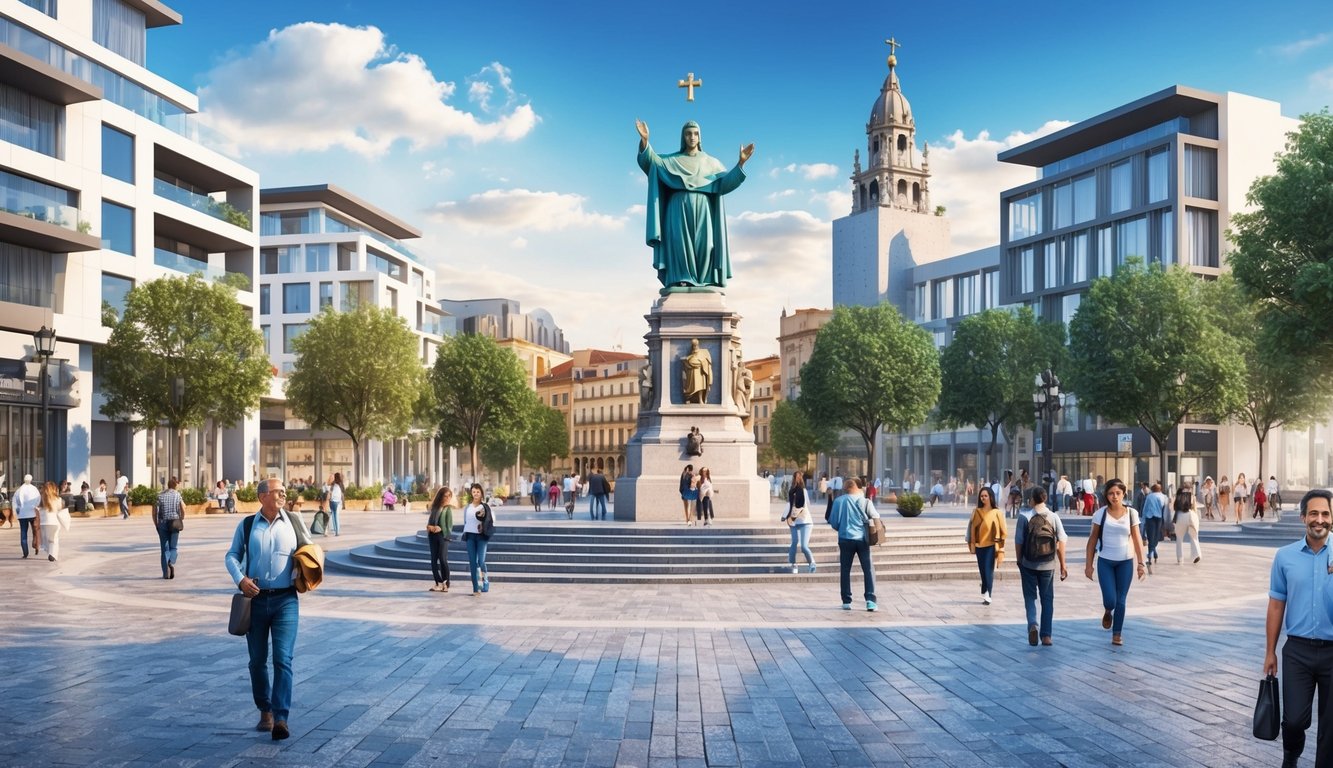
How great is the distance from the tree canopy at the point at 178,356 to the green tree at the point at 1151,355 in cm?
3225

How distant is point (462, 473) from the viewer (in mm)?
109562

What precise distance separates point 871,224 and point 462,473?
149 feet

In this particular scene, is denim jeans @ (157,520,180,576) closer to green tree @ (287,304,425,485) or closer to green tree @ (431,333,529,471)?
green tree @ (287,304,425,485)

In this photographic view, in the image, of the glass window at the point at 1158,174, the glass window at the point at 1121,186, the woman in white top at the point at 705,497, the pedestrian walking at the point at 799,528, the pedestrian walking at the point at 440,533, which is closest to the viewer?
the pedestrian walking at the point at 440,533

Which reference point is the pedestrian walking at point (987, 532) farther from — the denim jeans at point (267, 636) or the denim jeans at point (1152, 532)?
the denim jeans at point (1152, 532)

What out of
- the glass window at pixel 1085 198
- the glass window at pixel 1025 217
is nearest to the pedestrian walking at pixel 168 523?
the glass window at pixel 1085 198

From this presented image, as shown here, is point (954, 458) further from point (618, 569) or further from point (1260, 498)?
point (618, 569)

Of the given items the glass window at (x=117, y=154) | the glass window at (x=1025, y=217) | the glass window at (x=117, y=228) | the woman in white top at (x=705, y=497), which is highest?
the glass window at (x=1025, y=217)

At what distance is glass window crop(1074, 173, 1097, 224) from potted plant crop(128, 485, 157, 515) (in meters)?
51.5

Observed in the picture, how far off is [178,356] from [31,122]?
9.28 metres

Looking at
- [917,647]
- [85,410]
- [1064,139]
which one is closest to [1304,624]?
[917,647]

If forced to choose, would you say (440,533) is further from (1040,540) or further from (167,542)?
(1040,540)

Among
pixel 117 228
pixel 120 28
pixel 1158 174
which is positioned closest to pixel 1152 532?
pixel 117 228

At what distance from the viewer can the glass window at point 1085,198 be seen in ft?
217
